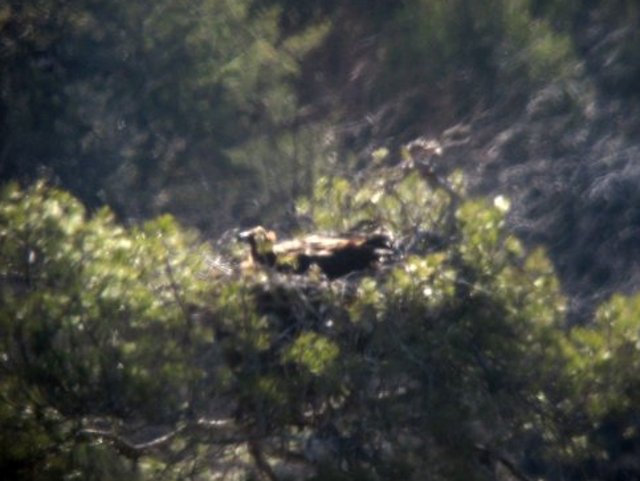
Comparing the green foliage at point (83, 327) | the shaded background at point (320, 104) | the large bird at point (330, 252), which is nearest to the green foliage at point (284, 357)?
the green foliage at point (83, 327)

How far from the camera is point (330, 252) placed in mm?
5102

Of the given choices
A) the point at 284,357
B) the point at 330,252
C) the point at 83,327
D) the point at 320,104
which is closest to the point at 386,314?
the point at 284,357

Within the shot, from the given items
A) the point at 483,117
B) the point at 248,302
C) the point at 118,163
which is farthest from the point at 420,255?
the point at 118,163

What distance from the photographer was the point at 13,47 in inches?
402

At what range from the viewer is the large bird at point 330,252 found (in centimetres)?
494

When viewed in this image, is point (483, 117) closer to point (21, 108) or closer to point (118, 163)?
point (118, 163)

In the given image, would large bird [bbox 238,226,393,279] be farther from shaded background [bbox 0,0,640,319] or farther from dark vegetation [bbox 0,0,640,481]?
shaded background [bbox 0,0,640,319]

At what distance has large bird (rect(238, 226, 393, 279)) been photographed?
494 cm

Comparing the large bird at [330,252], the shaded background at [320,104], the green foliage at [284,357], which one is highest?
the shaded background at [320,104]

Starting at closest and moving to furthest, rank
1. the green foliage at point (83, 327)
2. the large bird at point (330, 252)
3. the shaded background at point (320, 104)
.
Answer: the green foliage at point (83, 327)
the large bird at point (330, 252)
the shaded background at point (320, 104)

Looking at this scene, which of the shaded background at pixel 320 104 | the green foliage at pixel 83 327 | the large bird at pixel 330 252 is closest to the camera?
the green foliage at pixel 83 327

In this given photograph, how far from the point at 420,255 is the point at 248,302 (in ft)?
3.21

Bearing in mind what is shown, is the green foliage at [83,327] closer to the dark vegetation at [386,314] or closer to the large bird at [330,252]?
the dark vegetation at [386,314]

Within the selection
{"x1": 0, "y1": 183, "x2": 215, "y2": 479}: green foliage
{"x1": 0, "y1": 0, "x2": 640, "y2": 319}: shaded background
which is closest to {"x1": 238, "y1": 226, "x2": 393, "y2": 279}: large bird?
{"x1": 0, "y1": 183, "x2": 215, "y2": 479}: green foliage
